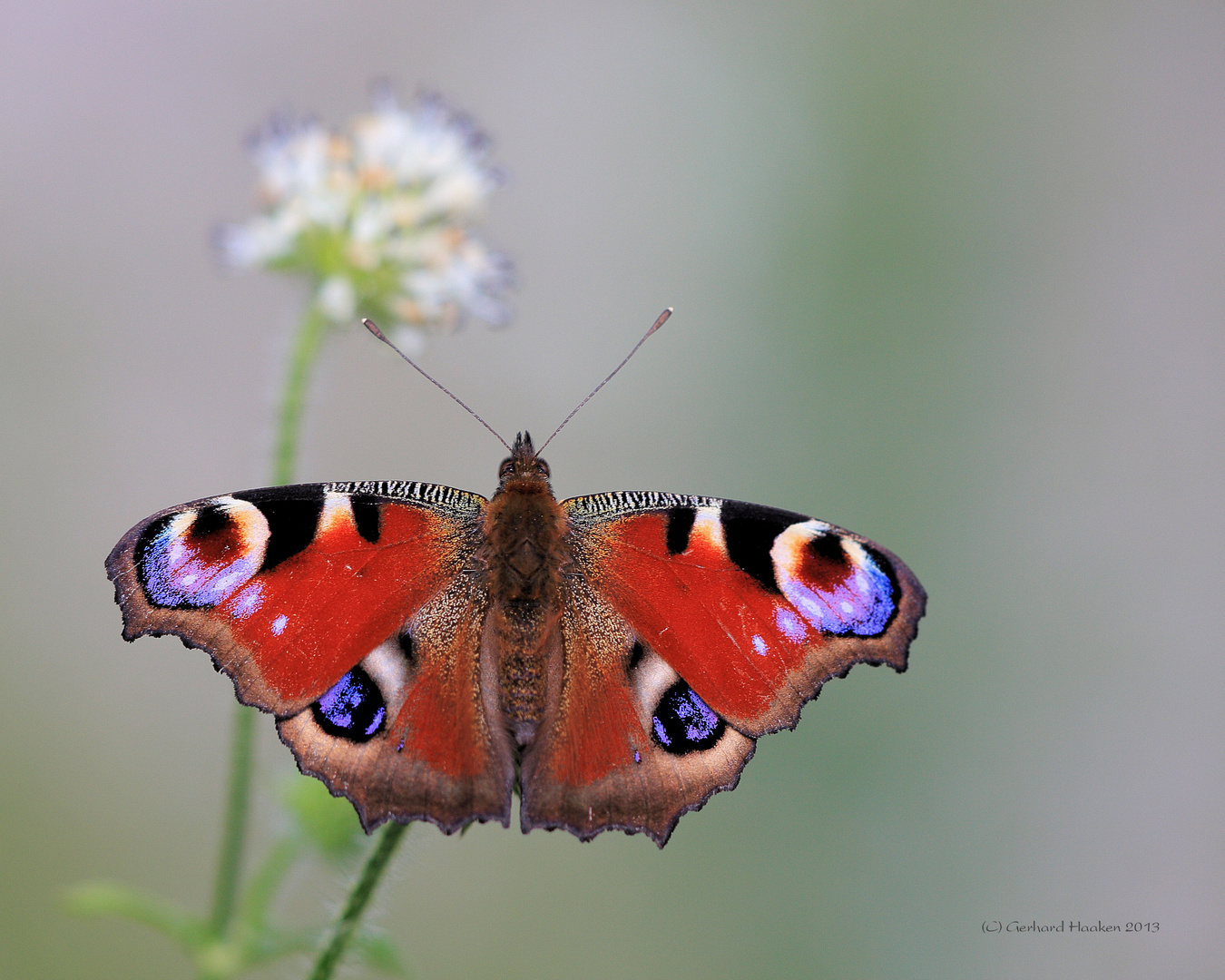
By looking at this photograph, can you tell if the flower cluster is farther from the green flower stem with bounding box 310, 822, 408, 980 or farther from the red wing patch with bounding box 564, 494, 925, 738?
the green flower stem with bounding box 310, 822, 408, 980

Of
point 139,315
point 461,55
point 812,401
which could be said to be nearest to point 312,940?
point 812,401

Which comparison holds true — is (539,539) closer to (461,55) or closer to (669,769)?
(669,769)

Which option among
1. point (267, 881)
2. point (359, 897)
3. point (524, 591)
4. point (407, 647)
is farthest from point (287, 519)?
point (267, 881)

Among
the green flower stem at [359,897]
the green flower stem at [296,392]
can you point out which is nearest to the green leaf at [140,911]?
the green flower stem at [359,897]

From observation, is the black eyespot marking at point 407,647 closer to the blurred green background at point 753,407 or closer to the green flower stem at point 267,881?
the green flower stem at point 267,881

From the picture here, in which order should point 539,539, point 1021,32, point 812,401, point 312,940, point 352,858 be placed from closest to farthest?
1. point 539,539
2. point 312,940
3. point 352,858
4. point 812,401
5. point 1021,32

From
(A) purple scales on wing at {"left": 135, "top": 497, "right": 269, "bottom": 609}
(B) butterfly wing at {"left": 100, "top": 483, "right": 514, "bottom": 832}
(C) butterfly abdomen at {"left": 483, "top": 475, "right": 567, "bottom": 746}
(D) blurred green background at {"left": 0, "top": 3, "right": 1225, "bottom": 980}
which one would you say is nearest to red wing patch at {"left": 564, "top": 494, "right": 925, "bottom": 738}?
(C) butterfly abdomen at {"left": 483, "top": 475, "right": 567, "bottom": 746}
